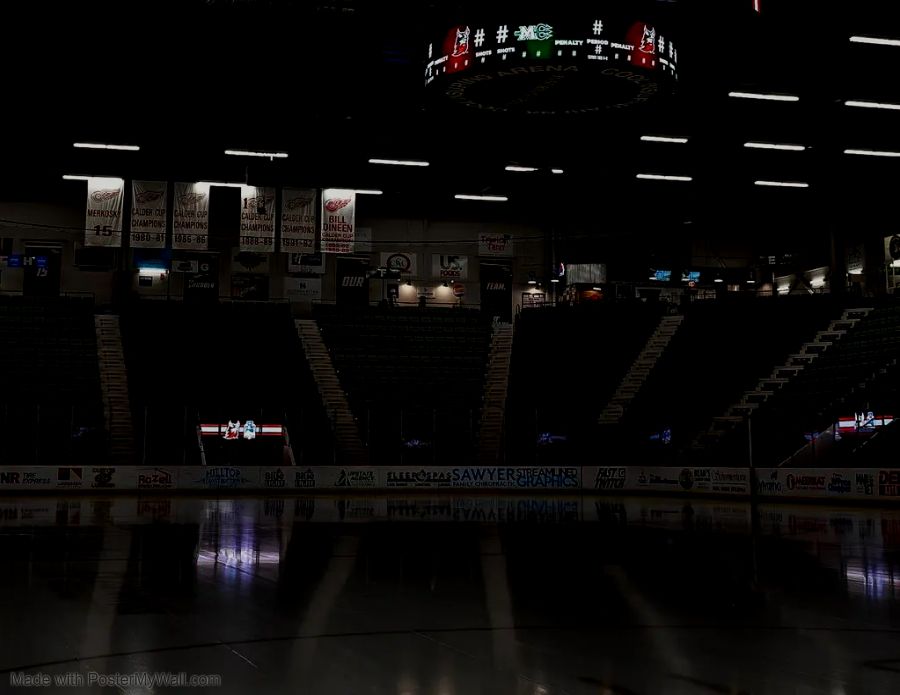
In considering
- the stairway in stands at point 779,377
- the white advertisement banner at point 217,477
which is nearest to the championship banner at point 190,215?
the white advertisement banner at point 217,477

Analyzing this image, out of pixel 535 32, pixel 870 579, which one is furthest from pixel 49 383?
pixel 870 579

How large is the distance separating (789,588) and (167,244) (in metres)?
28.9

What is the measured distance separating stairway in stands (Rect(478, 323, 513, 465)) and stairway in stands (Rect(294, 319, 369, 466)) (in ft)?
16.4

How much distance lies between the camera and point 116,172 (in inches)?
1570

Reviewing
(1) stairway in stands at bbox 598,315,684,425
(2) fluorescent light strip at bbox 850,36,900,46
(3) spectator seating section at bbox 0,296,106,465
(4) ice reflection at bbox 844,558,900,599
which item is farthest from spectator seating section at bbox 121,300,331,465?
(4) ice reflection at bbox 844,558,900,599

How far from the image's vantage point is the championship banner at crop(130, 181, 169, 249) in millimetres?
33781

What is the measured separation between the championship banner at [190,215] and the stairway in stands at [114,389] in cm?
719

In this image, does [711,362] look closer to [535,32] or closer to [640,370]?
[640,370]

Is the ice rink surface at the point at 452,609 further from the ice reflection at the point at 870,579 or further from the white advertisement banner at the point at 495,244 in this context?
the white advertisement banner at the point at 495,244

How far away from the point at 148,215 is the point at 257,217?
3739 mm

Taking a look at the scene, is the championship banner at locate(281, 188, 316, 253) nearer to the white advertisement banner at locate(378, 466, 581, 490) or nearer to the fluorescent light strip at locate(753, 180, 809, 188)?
the white advertisement banner at locate(378, 466, 581, 490)

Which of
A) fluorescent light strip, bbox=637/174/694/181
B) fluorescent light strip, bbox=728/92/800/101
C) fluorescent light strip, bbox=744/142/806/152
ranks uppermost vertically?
fluorescent light strip, bbox=637/174/694/181

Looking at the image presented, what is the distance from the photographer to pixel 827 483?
29.6m

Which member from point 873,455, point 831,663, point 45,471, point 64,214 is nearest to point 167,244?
point 45,471
